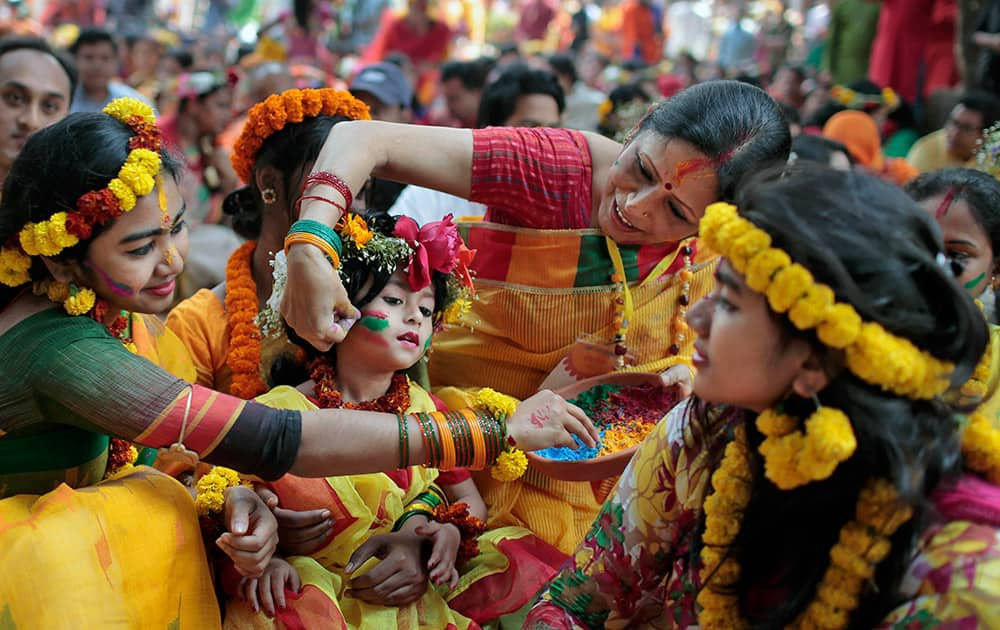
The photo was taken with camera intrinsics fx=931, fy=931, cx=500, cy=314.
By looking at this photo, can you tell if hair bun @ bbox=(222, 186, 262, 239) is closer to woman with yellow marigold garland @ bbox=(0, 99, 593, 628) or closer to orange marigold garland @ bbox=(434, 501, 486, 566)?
woman with yellow marigold garland @ bbox=(0, 99, 593, 628)

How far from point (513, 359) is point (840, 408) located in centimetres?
138

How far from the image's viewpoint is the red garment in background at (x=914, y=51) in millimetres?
8148

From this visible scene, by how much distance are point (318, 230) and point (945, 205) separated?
1685mm

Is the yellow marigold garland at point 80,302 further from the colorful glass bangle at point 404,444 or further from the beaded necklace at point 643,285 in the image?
the beaded necklace at point 643,285

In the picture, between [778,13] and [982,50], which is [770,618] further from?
[778,13]

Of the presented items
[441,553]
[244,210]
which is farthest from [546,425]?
[244,210]

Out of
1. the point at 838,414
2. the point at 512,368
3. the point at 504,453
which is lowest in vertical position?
the point at 512,368

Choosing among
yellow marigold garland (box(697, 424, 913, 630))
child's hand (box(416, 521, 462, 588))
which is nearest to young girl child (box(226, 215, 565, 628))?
child's hand (box(416, 521, 462, 588))

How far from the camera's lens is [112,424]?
1797 millimetres

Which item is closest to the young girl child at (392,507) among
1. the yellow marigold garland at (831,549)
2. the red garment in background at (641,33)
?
the yellow marigold garland at (831,549)

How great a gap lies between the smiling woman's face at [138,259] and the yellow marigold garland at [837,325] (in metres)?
1.26

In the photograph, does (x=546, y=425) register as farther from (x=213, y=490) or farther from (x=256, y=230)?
(x=256, y=230)

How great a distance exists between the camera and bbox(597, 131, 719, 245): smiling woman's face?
2.18 metres

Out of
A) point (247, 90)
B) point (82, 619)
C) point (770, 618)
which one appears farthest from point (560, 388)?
point (247, 90)
